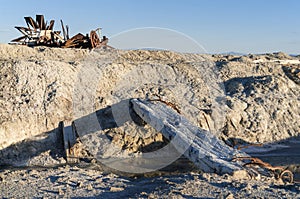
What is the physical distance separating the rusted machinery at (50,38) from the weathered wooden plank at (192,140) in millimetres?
11581

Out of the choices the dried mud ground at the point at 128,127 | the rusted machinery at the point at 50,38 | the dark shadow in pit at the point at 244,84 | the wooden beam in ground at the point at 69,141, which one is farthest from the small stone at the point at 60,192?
the rusted machinery at the point at 50,38

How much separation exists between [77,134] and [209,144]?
491 centimetres

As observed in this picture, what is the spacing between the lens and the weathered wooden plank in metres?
8.05

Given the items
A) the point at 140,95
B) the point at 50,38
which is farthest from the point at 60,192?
the point at 50,38

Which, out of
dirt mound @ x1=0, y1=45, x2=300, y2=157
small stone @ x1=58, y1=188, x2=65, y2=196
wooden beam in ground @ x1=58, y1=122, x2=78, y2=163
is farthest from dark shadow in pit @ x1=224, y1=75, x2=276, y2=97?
small stone @ x1=58, y1=188, x2=65, y2=196

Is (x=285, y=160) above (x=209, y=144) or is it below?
below

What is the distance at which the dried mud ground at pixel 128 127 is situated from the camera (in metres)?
7.10

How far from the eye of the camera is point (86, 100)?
13.9 metres

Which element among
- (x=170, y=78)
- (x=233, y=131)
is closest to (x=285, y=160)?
(x=233, y=131)

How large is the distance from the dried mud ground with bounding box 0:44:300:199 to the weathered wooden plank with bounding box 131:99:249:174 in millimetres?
429

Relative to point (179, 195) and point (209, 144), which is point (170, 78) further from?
point (179, 195)

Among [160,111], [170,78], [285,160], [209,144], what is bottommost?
[285,160]

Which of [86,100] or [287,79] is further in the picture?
[287,79]

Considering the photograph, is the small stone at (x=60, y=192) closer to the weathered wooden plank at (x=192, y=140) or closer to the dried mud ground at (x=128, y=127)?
the dried mud ground at (x=128, y=127)
